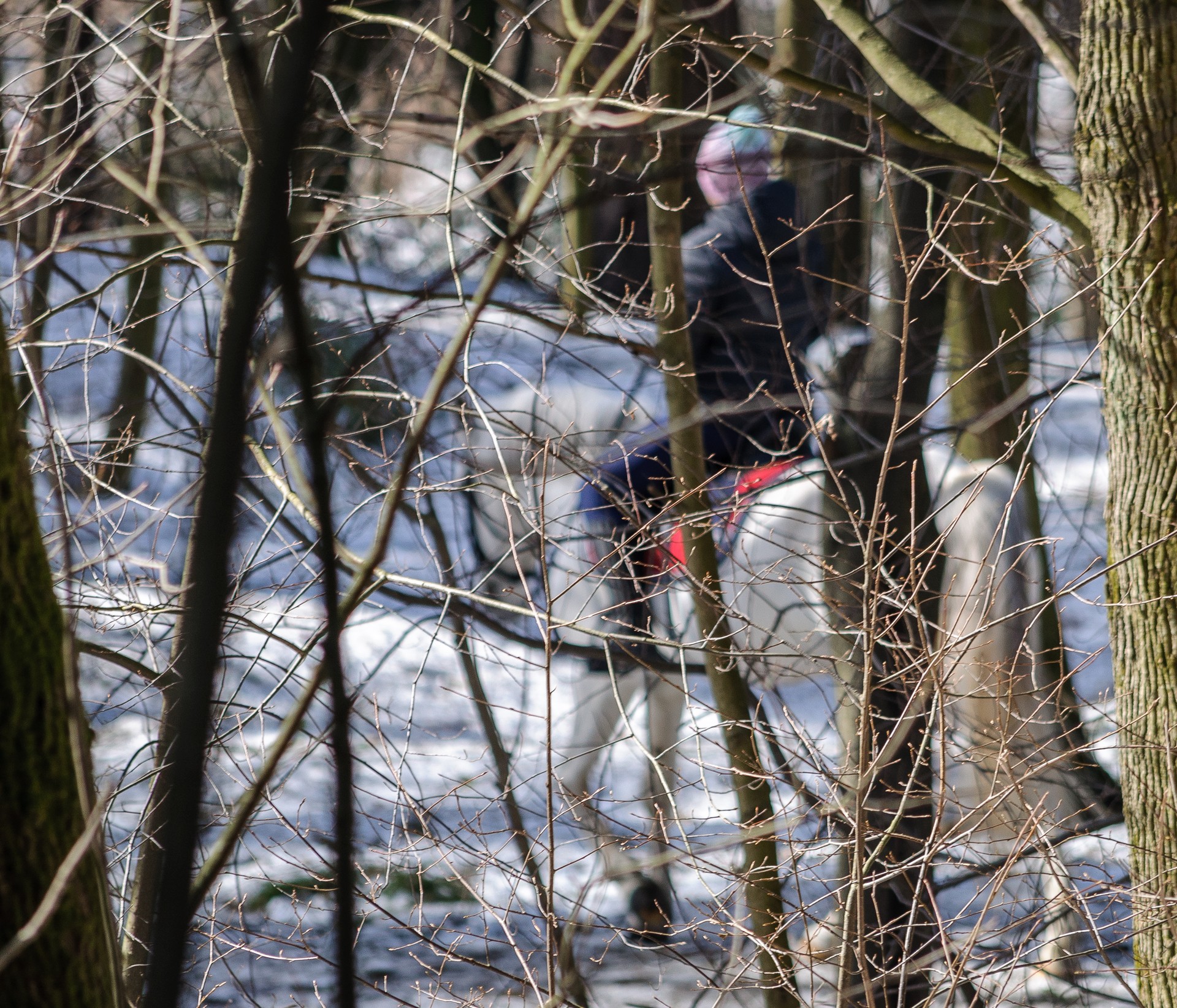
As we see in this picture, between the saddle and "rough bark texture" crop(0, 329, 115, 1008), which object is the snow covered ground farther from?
the saddle

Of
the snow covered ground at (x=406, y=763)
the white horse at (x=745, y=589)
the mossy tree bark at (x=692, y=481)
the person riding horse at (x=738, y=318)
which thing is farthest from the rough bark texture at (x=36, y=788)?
the person riding horse at (x=738, y=318)

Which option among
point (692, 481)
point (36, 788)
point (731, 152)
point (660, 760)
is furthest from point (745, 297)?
point (36, 788)

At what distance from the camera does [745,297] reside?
5.55 meters

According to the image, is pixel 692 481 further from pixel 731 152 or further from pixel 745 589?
pixel 731 152

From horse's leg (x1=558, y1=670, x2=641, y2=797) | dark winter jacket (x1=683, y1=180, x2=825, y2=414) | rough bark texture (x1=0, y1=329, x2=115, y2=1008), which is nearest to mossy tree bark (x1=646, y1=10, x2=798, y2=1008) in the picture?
dark winter jacket (x1=683, y1=180, x2=825, y2=414)

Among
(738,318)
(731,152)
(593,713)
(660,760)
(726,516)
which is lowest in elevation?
(660,760)

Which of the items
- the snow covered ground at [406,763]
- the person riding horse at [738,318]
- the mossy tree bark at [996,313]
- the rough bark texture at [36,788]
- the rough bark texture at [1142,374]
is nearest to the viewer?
the rough bark texture at [36,788]

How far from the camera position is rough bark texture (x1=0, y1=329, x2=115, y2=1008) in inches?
49.0

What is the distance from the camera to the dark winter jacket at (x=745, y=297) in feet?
15.8

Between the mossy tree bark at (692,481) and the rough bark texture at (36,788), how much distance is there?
2.14m

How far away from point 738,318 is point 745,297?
461 millimetres

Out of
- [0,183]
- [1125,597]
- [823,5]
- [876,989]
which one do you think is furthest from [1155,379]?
[0,183]

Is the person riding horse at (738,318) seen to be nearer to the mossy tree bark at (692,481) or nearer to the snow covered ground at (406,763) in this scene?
the mossy tree bark at (692,481)

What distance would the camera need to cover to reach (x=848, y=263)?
638 centimetres
